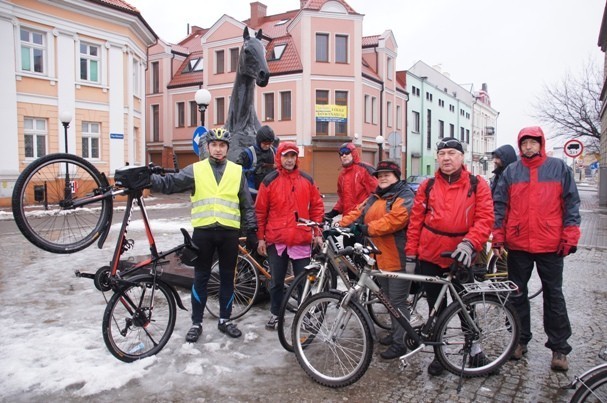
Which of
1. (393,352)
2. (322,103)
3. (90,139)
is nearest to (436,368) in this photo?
(393,352)

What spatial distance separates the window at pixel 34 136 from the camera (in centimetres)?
2075

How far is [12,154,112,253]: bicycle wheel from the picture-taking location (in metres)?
3.85

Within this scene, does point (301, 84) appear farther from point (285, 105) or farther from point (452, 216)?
point (452, 216)

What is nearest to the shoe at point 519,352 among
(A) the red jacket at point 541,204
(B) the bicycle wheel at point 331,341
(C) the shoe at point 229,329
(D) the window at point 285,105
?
(A) the red jacket at point 541,204

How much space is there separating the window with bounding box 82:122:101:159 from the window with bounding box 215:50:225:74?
12.3m

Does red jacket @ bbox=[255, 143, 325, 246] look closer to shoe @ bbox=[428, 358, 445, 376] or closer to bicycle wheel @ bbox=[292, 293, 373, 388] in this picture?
bicycle wheel @ bbox=[292, 293, 373, 388]

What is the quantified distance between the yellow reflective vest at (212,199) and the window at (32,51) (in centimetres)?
1996

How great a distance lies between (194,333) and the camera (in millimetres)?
4863

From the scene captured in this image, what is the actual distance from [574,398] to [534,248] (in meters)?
1.54

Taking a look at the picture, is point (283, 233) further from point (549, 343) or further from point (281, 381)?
point (549, 343)

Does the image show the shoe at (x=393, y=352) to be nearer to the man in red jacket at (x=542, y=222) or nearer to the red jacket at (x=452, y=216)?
the red jacket at (x=452, y=216)

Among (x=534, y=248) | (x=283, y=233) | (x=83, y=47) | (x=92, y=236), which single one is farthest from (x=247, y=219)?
(x=83, y=47)

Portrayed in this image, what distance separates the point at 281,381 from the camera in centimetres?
404

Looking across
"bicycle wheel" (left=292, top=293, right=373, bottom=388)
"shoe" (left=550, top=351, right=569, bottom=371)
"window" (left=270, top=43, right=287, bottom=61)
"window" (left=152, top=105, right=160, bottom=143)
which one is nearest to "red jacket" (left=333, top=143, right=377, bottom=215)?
"bicycle wheel" (left=292, top=293, right=373, bottom=388)
